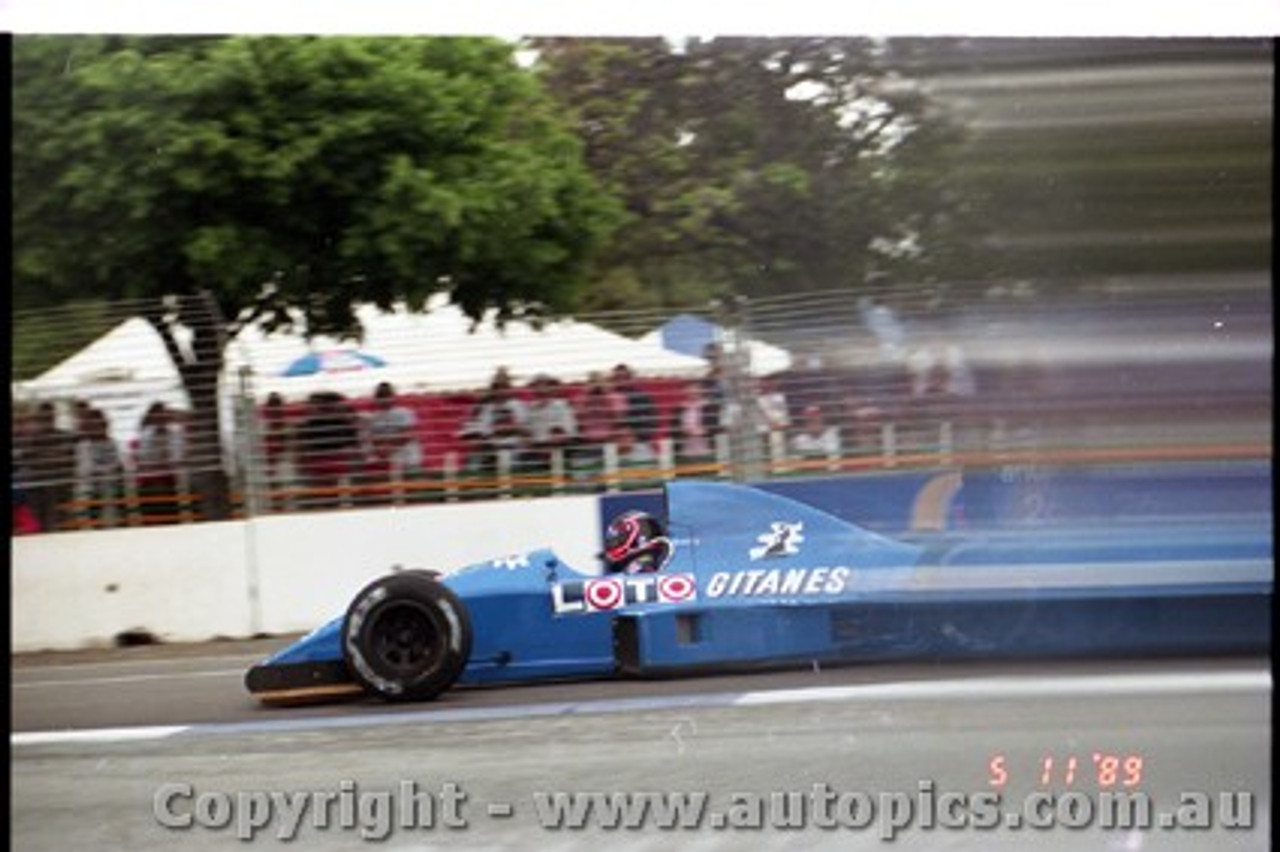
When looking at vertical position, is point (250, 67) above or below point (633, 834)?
above

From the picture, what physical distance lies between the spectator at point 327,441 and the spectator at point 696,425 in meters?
0.62

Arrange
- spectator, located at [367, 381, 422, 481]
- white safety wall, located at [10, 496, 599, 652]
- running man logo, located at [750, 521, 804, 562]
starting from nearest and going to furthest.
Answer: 1. white safety wall, located at [10, 496, 599, 652]
2. spectator, located at [367, 381, 422, 481]
3. running man logo, located at [750, 521, 804, 562]

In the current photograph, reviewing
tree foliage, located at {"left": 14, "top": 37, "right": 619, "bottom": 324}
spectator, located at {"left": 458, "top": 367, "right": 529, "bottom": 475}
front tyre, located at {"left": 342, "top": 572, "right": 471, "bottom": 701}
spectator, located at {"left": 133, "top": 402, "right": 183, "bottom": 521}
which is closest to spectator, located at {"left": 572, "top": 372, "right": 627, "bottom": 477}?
spectator, located at {"left": 458, "top": 367, "right": 529, "bottom": 475}

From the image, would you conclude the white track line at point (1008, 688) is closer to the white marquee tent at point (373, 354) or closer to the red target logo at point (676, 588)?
the red target logo at point (676, 588)

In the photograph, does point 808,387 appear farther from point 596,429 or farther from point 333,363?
point 333,363

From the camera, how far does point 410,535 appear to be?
142 inches

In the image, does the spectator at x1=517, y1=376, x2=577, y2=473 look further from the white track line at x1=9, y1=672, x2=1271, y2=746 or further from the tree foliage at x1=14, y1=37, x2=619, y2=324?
the white track line at x1=9, y1=672, x2=1271, y2=746

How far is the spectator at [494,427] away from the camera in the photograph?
3582mm

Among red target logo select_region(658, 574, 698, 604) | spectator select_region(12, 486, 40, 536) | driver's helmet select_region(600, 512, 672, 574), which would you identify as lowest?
red target logo select_region(658, 574, 698, 604)

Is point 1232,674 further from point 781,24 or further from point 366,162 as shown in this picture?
point 366,162

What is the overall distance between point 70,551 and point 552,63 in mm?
1284

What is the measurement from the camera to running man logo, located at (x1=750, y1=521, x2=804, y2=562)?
12.2ft

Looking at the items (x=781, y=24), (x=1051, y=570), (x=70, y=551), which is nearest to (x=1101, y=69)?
(x=781, y=24)

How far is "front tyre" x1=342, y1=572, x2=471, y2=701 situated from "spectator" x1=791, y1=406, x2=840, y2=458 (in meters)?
0.73
